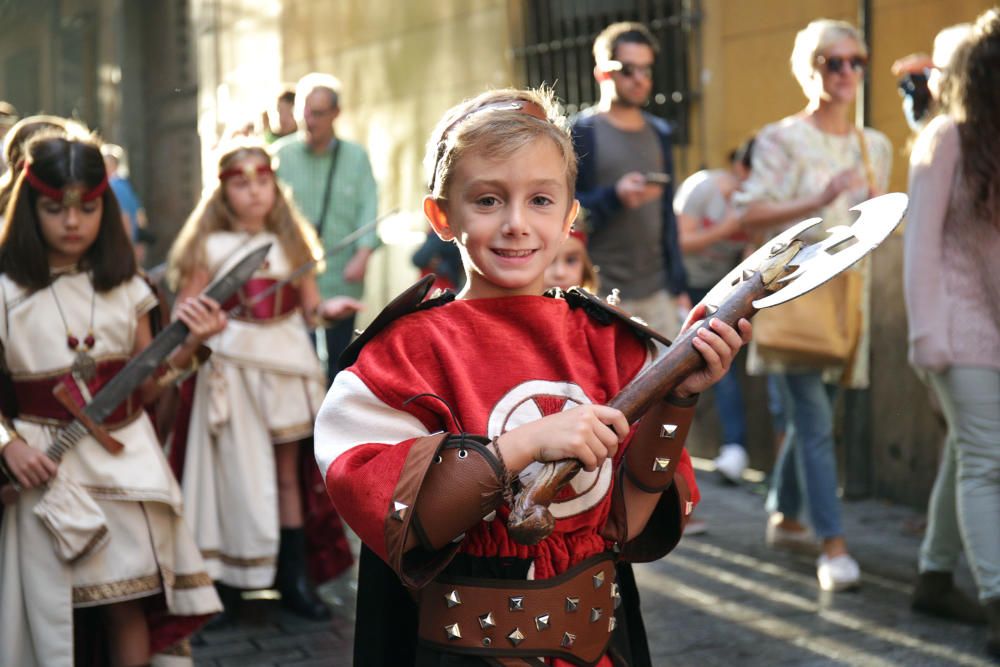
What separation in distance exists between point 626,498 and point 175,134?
38.7 feet

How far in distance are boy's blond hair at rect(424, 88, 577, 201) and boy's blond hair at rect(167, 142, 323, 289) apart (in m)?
2.84

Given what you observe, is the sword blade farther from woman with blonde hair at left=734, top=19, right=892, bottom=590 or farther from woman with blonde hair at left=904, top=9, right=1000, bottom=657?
woman with blonde hair at left=734, top=19, right=892, bottom=590

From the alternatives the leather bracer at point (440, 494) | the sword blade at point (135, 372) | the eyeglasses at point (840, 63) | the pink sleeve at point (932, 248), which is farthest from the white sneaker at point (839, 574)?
the leather bracer at point (440, 494)

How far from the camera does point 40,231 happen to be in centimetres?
403

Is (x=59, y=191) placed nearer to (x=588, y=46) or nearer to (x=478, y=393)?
(x=478, y=393)

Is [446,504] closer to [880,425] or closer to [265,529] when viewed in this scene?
[265,529]

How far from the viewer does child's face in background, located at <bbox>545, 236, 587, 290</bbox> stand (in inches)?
205

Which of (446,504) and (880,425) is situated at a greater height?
(446,504)

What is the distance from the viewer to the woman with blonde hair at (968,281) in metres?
4.64

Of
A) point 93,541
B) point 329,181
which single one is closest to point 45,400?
point 93,541

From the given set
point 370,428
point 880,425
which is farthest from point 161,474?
point 880,425

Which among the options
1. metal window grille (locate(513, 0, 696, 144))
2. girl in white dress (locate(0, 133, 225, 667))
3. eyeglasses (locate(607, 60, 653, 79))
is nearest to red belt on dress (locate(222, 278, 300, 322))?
girl in white dress (locate(0, 133, 225, 667))

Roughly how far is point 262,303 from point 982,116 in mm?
2780

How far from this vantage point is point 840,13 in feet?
27.6
